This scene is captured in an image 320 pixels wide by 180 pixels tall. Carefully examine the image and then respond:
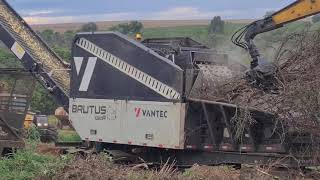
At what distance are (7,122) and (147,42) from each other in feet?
10.7

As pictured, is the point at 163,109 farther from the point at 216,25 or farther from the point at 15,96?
the point at 216,25

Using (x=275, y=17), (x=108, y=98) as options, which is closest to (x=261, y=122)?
(x=275, y=17)

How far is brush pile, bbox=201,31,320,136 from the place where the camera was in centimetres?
818

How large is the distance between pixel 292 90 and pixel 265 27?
194 cm

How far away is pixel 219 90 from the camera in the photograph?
32.9 ft

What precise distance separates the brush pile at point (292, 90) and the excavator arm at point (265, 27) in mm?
227

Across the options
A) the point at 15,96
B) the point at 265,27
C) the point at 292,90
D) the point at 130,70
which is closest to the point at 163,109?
the point at 130,70

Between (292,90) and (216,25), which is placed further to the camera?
(216,25)

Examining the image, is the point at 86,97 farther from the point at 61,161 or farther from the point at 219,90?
the point at 61,161

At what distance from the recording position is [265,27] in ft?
33.0

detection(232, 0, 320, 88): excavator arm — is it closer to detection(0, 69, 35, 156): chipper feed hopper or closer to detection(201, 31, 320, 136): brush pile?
detection(201, 31, 320, 136): brush pile

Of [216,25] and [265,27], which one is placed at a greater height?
[216,25]

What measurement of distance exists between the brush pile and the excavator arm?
227 millimetres

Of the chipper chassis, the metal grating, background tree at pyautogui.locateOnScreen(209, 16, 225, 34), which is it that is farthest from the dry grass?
background tree at pyautogui.locateOnScreen(209, 16, 225, 34)
